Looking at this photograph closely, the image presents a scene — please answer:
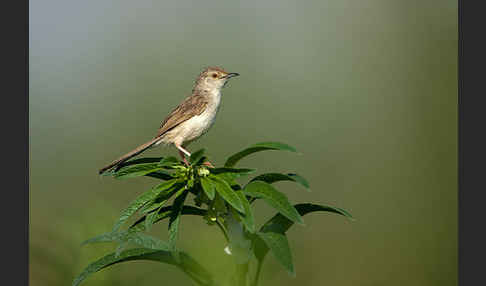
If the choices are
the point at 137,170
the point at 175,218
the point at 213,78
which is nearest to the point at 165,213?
the point at 175,218

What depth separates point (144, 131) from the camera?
412 centimetres

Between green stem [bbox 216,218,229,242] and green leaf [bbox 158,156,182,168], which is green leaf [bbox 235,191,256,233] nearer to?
green stem [bbox 216,218,229,242]

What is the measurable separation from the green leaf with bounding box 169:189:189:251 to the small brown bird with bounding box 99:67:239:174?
2.67ft

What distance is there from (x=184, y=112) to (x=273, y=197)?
1298 mm

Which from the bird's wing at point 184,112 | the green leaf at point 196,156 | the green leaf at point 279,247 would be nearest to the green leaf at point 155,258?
the green leaf at point 279,247

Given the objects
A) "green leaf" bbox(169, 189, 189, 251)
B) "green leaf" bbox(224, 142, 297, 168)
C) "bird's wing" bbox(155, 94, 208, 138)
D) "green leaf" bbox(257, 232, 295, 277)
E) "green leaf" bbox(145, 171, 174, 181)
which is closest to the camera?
"green leaf" bbox(257, 232, 295, 277)

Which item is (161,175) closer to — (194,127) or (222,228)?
(222,228)

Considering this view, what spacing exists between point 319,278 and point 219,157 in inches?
54.4

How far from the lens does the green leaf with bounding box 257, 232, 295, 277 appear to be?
6.23ft

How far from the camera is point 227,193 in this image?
2.02 metres

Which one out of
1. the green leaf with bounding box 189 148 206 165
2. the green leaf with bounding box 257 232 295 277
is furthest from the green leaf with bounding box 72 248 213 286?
the green leaf with bounding box 189 148 206 165

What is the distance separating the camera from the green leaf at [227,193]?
6.38 ft

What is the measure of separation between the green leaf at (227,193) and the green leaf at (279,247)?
200 mm

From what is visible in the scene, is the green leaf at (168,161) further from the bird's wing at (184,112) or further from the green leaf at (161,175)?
the bird's wing at (184,112)
